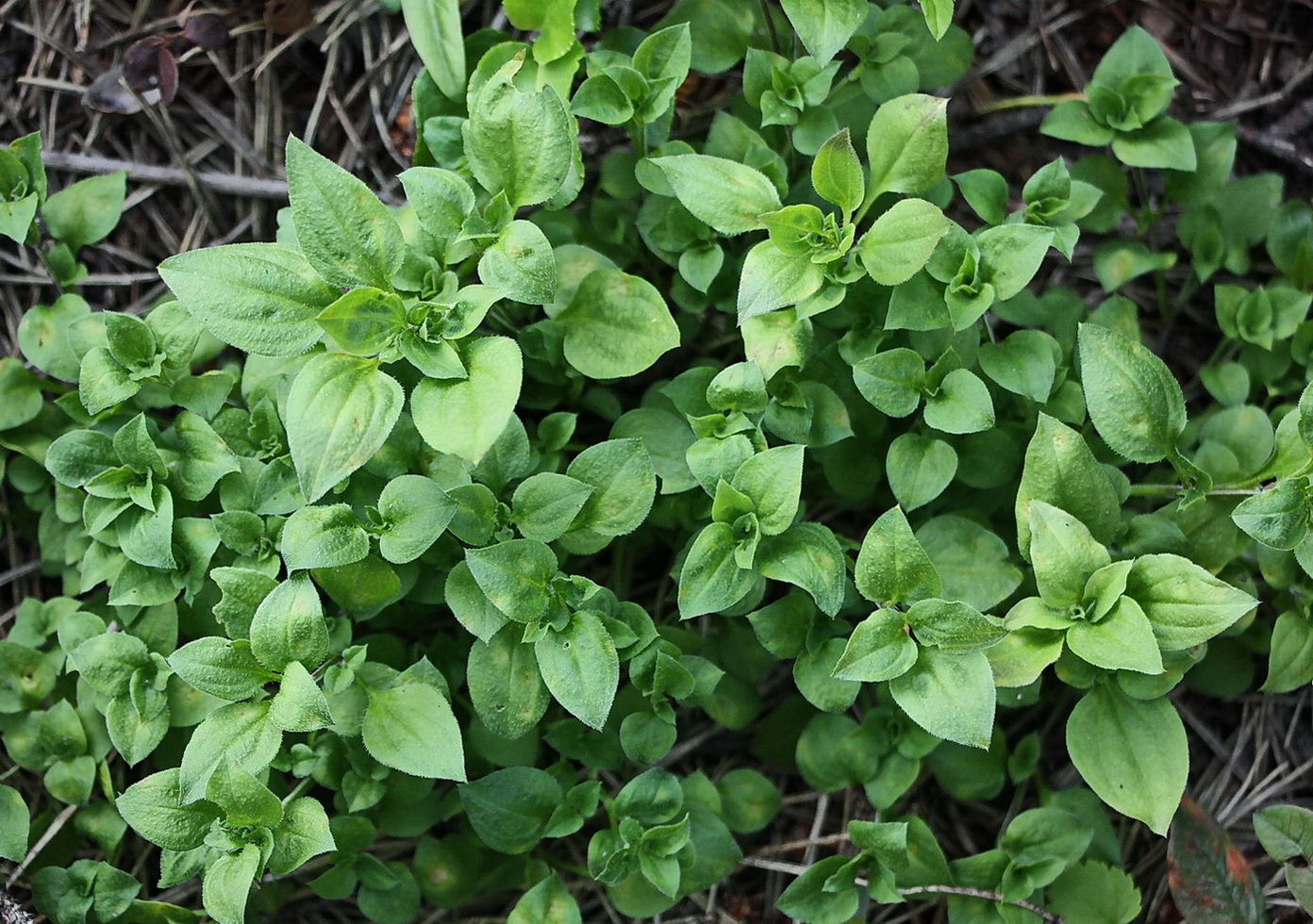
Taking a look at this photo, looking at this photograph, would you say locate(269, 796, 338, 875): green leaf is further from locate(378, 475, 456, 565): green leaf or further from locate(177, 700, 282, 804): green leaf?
locate(378, 475, 456, 565): green leaf

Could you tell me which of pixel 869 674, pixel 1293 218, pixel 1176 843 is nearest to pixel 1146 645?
pixel 869 674

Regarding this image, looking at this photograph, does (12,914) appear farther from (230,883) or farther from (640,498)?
(640,498)

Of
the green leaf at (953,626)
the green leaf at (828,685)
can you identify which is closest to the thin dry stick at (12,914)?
the green leaf at (828,685)

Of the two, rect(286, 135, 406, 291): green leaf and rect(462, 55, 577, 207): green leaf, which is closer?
rect(286, 135, 406, 291): green leaf

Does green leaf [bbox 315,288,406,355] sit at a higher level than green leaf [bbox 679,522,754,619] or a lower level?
higher

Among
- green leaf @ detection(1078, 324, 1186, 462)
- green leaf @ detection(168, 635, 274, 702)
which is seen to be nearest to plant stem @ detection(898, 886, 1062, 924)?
green leaf @ detection(1078, 324, 1186, 462)

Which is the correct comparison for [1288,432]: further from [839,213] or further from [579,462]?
[579,462]

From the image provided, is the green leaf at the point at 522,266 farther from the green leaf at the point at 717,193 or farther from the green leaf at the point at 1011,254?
the green leaf at the point at 1011,254
